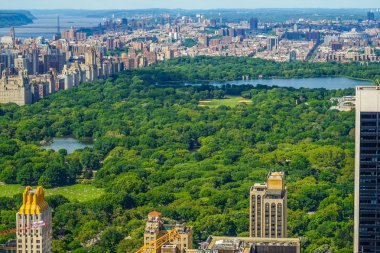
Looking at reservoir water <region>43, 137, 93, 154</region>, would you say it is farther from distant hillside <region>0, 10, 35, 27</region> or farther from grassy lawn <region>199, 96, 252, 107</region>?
distant hillside <region>0, 10, 35, 27</region>

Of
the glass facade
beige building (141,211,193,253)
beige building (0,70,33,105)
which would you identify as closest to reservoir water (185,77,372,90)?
beige building (0,70,33,105)

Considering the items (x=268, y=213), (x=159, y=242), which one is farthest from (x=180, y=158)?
(x=159, y=242)

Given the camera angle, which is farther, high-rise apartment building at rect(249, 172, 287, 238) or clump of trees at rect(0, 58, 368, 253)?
clump of trees at rect(0, 58, 368, 253)

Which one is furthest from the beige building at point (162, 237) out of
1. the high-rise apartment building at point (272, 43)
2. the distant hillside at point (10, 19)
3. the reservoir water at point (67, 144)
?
the distant hillside at point (10, 19)

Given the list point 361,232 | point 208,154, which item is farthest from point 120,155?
point 361,232

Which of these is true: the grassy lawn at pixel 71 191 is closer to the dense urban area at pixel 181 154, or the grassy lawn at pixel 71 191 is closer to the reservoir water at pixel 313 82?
the dense urban area at pixel 181 154

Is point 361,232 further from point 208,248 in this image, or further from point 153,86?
point 153,86

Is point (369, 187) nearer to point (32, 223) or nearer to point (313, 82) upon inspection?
point (32, 223)
